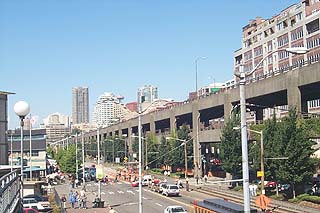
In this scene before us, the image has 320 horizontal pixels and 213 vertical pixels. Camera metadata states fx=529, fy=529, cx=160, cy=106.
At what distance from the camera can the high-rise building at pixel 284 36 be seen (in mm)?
103012

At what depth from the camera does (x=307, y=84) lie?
185ft

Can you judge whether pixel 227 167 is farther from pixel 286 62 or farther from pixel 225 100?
pixel 286 62

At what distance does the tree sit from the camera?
6506 cm

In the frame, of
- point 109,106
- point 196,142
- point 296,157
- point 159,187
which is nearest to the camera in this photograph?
point 296,157

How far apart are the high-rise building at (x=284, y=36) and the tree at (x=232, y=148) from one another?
27430 mm

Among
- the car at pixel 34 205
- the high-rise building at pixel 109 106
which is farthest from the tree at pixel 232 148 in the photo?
the car at pixel 34 205

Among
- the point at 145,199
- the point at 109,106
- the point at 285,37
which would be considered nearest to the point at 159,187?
the point at 145,199

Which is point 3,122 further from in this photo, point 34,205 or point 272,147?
point 272,147

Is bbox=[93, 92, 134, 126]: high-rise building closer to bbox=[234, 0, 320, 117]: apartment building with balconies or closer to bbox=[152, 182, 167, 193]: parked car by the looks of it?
bbox=[152, 182, 167, 193]: parked car

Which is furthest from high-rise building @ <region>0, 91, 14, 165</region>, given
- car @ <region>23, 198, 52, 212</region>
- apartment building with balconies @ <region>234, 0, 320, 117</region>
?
apartment building with balconies @ <region>234, 0, 320, 117</region>

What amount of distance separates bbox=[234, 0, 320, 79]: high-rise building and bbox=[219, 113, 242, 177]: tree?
90.0 ft

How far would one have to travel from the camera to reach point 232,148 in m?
65.2

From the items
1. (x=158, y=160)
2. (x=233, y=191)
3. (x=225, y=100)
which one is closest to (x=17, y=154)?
(x=158, y=160)

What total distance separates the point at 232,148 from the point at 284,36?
58231 millimetres
